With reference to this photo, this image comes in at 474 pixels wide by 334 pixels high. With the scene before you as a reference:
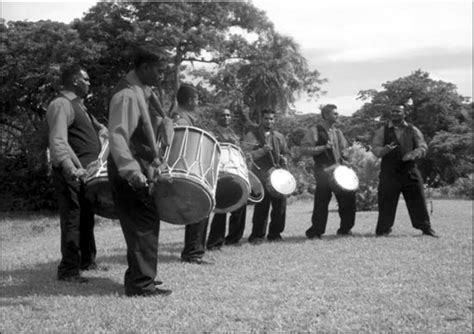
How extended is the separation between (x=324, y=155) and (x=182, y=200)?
15.5 feet

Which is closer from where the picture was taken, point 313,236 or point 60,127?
point 60,127

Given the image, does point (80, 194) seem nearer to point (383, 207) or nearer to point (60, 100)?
point (60, 100)

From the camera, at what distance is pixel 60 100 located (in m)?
5.81

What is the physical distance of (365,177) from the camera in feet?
63.5

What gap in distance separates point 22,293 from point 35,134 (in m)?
17.6

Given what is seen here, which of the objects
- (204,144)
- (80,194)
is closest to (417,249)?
(204,144)

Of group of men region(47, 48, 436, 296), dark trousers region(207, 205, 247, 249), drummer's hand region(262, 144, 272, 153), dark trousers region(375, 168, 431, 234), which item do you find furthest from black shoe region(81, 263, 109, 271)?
dark trousers region(375, 168, 431, 234)

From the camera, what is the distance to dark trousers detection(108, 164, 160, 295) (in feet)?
16.3

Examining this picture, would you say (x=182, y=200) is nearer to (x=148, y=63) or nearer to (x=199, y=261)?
(x=148, y=63)

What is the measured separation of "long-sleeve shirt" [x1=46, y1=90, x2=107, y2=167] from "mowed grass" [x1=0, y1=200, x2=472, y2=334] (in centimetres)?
130

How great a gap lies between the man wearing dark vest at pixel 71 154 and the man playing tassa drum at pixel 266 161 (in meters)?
3.19

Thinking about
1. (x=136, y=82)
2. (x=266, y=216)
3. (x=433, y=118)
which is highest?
(x=433, y=118)

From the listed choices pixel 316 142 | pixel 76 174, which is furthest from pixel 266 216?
pixel 76 174

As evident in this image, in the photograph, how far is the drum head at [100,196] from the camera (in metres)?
5.59
